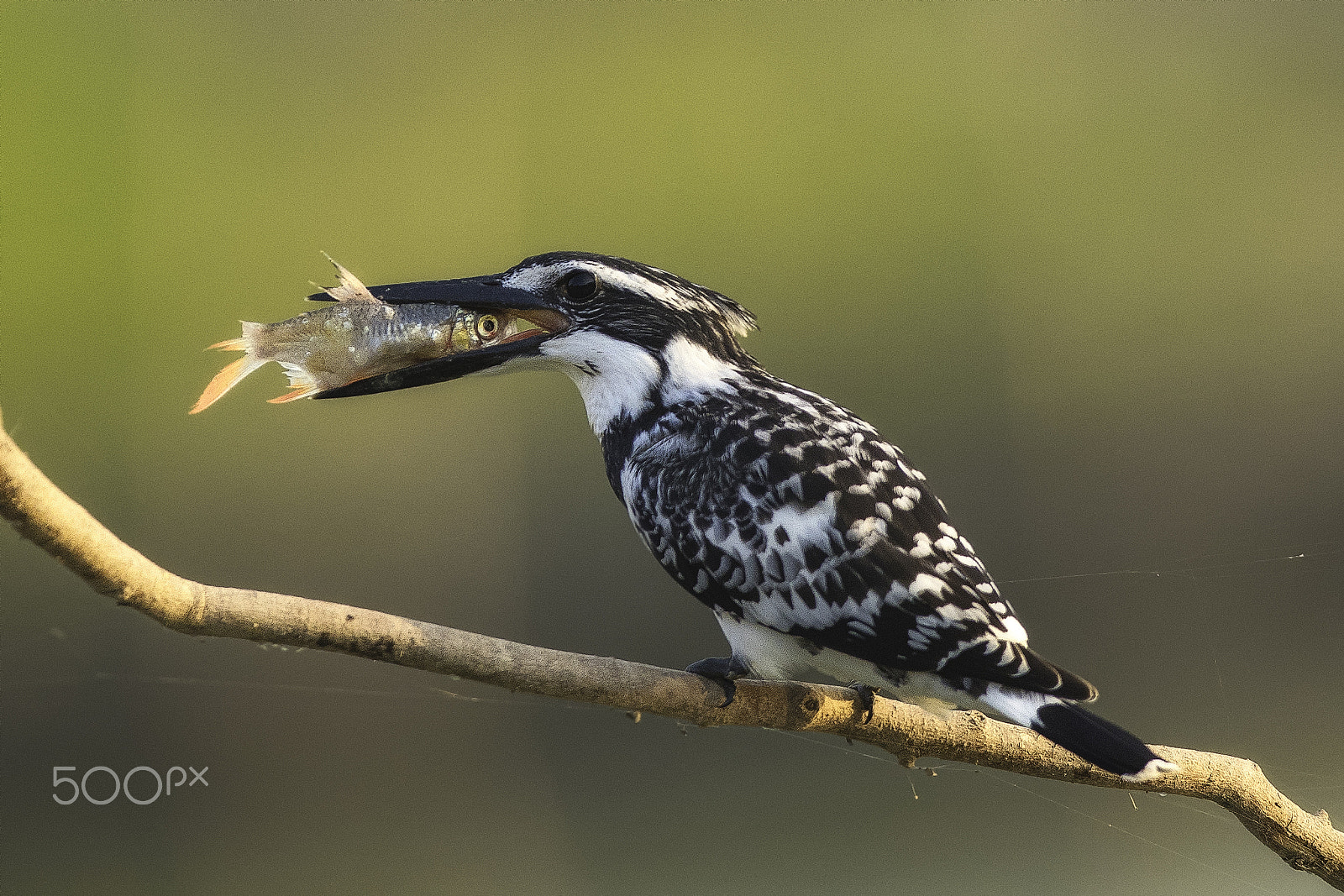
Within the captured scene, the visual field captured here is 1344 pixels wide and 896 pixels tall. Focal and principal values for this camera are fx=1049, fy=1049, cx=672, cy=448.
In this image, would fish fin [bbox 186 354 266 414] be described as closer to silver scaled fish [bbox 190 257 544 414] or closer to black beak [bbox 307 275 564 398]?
silver scaled fish [bbox 190 257 544 414]

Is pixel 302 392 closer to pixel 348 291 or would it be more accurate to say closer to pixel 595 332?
pixel 348 291

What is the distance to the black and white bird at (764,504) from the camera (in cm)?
103

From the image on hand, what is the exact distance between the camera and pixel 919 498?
1140 mm

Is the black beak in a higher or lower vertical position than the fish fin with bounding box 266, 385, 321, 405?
higher

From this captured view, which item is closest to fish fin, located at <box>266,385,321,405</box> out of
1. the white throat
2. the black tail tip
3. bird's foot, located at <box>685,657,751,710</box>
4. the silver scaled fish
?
the silver scaled fish

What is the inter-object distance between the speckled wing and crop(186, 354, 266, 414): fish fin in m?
0.41

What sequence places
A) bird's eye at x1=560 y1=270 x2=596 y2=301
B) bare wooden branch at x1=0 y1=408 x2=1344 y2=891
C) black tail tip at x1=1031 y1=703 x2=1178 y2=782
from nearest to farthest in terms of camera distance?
bare wooden branch at x1=0 y1=408 x2=1344 y2=891
black tail tip at x1=1031 y1=703 x2=1178 y2=782
bird's eye at x1=560 y1=270 x2=596 y2=301

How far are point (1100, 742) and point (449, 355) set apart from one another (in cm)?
74

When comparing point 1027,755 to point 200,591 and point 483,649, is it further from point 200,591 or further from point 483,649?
point 200,591

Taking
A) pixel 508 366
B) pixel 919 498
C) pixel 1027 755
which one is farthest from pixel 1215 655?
pixel 508 366

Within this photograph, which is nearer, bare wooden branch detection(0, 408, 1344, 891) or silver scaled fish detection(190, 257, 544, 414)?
bare wooden branch detection(0, 408, 1344, 891)

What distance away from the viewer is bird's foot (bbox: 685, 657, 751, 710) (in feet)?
3.64

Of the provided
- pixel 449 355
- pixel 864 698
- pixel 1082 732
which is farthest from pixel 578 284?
pixel 1082 732

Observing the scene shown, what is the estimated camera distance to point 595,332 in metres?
1.16
